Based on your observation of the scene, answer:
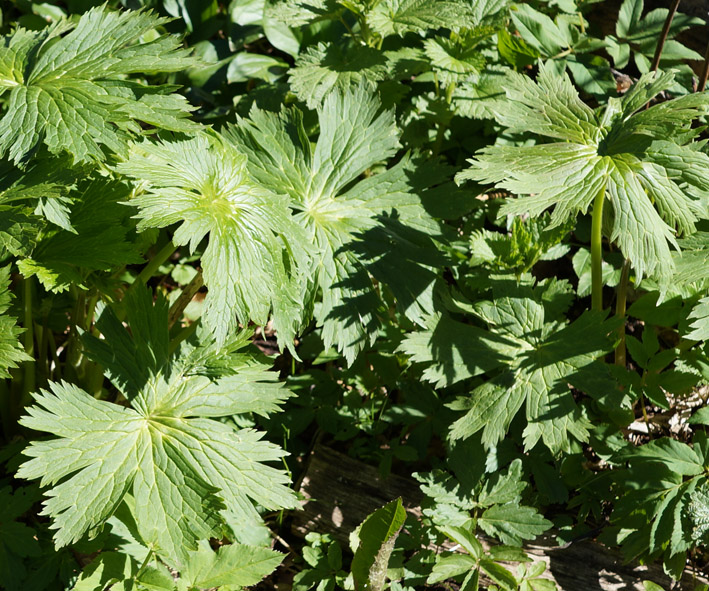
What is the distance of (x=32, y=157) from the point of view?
177 cm

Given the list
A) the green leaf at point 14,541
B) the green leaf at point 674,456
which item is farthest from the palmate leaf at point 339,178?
the green leaf at point 14,541

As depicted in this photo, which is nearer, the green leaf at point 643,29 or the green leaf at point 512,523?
the green leaf at point 512,523

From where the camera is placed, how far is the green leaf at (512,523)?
1977mm

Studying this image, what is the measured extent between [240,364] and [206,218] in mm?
482

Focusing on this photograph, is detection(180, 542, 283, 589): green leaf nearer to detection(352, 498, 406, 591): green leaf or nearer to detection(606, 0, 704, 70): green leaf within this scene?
detection(352, 498, 406, 591): green leaf

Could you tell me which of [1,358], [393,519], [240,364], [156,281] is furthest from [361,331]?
[156,281]

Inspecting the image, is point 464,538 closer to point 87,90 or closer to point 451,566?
point 451,566

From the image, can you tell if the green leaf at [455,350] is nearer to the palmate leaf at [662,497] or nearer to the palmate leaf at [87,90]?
the palmate leaf at [662,497]

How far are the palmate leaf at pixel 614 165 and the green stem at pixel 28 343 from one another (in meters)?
1.35

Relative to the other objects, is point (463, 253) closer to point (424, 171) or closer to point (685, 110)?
point (424, 171)

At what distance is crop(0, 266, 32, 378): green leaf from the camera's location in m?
1.76

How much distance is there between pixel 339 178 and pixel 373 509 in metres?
1.11

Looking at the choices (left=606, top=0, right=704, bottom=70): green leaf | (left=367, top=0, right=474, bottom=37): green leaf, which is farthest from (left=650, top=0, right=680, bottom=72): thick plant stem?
(left=367, top=0, right=474, bottom=37): green leaf

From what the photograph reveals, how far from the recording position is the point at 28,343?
2.15 meters
